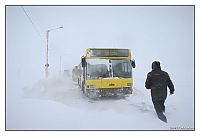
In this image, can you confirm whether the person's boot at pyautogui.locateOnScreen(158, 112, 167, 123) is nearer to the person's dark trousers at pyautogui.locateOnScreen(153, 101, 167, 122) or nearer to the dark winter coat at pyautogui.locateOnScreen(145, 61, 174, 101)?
the person's dark trousers at pyautogui.locateOnScreen(153, 101, 167, 122)

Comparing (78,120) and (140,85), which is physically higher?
(140,85)

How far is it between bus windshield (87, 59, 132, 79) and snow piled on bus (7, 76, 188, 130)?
2.05ft

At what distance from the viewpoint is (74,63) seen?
26.4ft

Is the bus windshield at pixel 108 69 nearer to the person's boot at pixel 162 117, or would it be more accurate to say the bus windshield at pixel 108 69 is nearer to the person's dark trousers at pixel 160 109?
the person's dark trousers at pixel 160 109

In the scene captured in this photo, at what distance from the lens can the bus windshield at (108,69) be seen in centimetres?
704

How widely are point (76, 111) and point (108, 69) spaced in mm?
1485

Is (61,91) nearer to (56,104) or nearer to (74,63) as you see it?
(56,104)

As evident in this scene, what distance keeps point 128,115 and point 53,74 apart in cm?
244

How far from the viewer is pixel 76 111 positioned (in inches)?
257

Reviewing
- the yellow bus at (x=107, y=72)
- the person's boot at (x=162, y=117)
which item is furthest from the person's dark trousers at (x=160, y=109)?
the yellow bus at (x=107, y=72)

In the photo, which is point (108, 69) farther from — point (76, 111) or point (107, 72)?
point (76, 111)

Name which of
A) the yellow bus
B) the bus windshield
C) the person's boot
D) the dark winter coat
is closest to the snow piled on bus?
the person's boot
